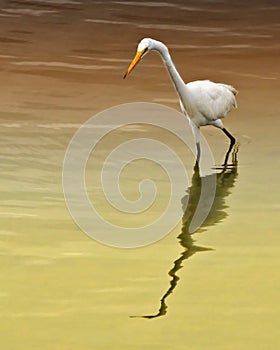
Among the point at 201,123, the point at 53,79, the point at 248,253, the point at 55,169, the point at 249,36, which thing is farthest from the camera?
the point at 249,36

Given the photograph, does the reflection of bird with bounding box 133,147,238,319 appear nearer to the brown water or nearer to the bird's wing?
the brown water

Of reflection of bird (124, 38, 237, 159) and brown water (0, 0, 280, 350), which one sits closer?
brown water (0, 0, 280, 350)

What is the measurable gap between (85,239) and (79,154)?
2.08 meters

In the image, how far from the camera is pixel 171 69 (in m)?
8.02

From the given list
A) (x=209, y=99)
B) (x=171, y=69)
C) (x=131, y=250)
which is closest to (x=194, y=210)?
(x=131, y=250)

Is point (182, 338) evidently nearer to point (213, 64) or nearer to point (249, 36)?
point (213, 64)

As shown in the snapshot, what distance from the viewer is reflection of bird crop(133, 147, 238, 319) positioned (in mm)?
5758

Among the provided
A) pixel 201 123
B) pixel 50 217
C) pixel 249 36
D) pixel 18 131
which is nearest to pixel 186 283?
pixel 50 217

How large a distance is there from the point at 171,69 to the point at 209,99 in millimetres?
539

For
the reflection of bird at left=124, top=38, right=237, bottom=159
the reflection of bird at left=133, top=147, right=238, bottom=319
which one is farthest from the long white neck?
the reflection of bird at left=133, top=147, right=238, bottom=319

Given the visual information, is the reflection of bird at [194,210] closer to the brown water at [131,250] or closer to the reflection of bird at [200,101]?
the brown water at [131,250]

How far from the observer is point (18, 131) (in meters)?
8.92

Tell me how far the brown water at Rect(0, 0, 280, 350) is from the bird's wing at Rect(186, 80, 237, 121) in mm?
375

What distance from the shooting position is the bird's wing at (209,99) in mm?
8320
